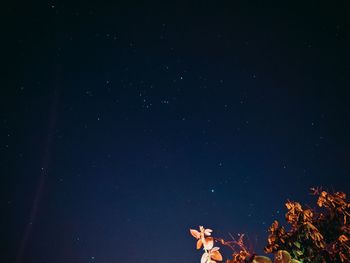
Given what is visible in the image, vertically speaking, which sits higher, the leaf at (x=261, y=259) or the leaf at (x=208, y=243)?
the leaf at (x=208, y=243)

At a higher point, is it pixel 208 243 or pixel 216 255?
pixel 208 243

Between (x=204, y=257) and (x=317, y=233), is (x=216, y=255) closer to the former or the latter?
(x=204, y=257)

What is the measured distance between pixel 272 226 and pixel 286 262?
187cm

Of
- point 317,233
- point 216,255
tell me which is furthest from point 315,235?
point 216,255

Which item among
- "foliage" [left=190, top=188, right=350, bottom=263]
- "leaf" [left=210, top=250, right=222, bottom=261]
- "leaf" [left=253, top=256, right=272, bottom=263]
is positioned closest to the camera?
"leaf" [left=253, top=256, right=272, bottom=263]

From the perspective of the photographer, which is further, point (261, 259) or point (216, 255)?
point (216, 255)

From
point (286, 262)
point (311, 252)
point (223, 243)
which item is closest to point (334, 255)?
point (311, 252)

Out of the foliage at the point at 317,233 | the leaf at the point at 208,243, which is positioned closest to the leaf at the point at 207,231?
the leaf at the point at 208,243

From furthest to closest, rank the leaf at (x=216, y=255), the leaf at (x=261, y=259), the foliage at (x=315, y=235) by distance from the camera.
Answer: the foliage at (x=315, y=235) → the leaf at (x=216, y=255) → the leaf at (x=261, y=259)

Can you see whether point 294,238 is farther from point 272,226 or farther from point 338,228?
point 338,228

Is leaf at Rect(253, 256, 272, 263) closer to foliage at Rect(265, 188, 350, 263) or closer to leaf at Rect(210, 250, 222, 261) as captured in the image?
leaf at Rect(210, 250, 222, 261)

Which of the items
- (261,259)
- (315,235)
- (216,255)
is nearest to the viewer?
(261,259)

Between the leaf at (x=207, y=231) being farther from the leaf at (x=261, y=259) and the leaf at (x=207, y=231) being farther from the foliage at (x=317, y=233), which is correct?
the foliage at (x=317, y=233)

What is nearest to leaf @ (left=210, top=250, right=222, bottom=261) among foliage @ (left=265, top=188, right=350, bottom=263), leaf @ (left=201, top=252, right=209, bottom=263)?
leaf @ (left=201, top=252, right=209, bottom=263)
